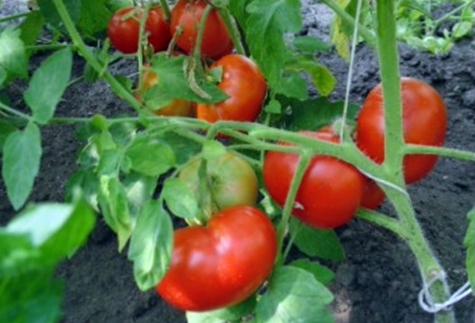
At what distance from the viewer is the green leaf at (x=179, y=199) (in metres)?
0.79

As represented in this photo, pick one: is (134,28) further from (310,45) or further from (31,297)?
(31,297)

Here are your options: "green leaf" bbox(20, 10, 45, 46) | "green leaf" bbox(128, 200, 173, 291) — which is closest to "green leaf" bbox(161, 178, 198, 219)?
"green leaf" bbox(128, 200, 173, 291)

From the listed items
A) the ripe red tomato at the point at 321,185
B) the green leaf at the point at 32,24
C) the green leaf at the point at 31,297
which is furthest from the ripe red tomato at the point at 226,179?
the green leaf at the point at 31,297

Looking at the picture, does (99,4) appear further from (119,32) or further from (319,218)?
(319,218)

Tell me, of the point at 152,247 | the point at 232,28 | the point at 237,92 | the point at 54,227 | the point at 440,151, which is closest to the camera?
the point at 54,227

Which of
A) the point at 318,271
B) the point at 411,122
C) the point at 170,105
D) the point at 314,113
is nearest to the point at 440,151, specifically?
the point at 411,122

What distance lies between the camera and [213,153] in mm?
831

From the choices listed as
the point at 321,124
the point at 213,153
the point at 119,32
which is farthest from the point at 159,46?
the point at 213,153

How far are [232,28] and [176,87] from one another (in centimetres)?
26

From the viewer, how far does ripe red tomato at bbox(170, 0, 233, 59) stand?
127 cm

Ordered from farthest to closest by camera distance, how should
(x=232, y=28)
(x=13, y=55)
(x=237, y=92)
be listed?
(x=232, y=28)
(x=237, y=92)
(x=13, y=55)

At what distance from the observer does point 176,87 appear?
108 cm

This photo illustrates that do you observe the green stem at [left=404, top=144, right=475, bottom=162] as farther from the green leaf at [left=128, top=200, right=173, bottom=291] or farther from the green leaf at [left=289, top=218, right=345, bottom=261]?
the green leaf at [left=128, top=200, right=173, bottom=291]

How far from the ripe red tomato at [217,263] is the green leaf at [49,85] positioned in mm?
217
